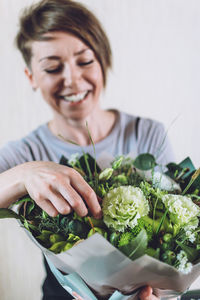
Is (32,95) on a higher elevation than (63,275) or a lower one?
higher

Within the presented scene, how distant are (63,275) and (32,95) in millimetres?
904

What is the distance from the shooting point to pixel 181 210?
452 millimetres

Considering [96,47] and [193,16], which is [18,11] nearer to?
[96,47]

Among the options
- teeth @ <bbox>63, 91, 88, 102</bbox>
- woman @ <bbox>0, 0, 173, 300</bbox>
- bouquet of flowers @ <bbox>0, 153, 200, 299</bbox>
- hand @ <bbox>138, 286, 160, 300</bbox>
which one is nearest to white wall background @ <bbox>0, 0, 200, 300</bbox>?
woman @ <bbox>0, 0, 173, 300</bbox>

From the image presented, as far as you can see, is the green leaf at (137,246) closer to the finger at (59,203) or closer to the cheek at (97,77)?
the finger at (59,203)

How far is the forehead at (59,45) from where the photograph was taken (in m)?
0.79

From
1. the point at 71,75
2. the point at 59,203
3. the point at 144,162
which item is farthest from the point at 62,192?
the point at 71,75

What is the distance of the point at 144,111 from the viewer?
1359 millimetres

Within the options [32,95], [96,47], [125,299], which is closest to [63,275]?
[125,299]

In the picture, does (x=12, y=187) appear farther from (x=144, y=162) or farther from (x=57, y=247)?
(x=144, y=162)

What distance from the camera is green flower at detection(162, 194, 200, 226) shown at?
45 centimetres

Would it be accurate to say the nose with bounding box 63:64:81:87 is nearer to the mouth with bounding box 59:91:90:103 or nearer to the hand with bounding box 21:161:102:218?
the mouth with bounding box 59:91:90:103

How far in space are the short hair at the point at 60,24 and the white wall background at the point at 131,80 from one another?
0.36 m

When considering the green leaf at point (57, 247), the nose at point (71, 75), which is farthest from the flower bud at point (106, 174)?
the nose at point (71, 75)
